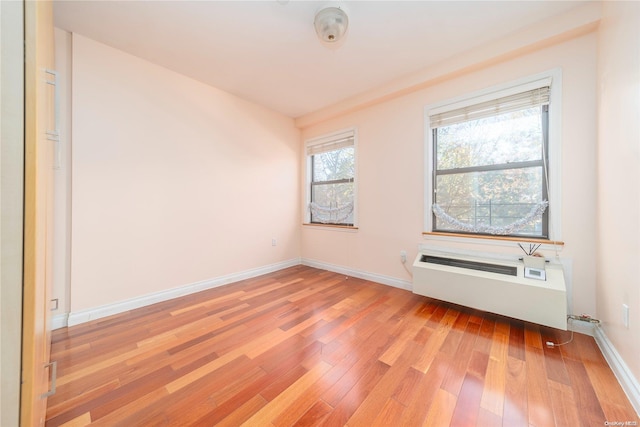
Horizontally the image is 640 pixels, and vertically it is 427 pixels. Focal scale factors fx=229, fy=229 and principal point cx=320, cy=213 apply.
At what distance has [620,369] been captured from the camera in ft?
4.54

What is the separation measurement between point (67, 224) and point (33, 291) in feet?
6.87

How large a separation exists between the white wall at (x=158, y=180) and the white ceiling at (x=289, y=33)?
34 cm

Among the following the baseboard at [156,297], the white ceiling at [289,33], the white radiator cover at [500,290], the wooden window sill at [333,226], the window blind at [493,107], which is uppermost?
the white ceiling at [289,33]

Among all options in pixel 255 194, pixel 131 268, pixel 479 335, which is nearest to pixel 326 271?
pixel 255 194

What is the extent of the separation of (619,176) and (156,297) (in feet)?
13.2

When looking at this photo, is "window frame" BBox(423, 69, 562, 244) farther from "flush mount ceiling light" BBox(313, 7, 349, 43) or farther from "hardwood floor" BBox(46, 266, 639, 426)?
"flush mount ceiling light" BBox(313, 7, 349, 43)

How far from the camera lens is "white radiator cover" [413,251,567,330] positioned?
180 centimetres

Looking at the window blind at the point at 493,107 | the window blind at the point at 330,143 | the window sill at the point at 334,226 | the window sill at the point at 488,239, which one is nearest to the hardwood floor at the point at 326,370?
the window sill at the point at 488,239

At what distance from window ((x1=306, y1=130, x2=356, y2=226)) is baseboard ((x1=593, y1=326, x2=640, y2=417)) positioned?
252 cm

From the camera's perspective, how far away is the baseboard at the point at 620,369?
1215 millimetres


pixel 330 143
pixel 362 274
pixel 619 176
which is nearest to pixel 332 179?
pixel 330 143

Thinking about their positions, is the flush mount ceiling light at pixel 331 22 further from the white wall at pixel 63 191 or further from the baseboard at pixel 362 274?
the baseboard at pixel 362 274

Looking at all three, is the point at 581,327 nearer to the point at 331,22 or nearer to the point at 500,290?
the point at 500,290

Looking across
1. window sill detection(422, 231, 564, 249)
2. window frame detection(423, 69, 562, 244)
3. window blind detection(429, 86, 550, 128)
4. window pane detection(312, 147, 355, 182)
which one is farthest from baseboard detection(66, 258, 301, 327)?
window blind detection(429, 86, 550, 128)
